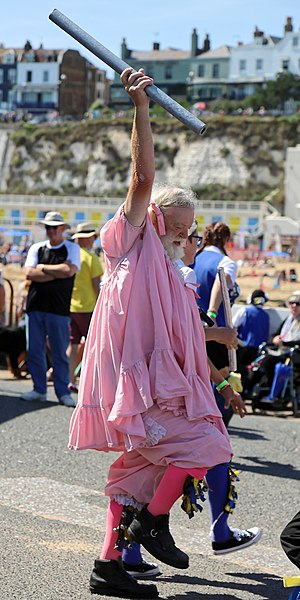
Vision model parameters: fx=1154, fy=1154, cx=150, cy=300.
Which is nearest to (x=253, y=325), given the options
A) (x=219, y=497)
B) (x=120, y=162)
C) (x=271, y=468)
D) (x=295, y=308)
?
(x=295, y=308)

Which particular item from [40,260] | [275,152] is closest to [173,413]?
[40,260]

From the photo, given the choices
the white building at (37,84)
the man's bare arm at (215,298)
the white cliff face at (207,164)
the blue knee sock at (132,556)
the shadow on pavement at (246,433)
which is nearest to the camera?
the blue knee sock at (132,556)

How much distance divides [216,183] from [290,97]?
79.9ft

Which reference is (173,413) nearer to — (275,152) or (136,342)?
(136,342)

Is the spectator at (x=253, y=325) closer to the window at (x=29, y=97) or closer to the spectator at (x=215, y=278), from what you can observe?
the spectator at (x=215, y=278)

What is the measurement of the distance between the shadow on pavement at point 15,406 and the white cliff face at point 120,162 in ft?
296

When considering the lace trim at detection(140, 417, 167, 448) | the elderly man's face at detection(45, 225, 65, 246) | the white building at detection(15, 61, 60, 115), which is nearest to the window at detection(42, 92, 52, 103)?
the white building at detection(15, 61, 60, 115)

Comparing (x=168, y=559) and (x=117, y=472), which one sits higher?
(x=117, y=472)

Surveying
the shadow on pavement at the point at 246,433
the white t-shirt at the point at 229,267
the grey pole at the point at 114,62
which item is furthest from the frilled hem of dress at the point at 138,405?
the shadow on pavement at the point at 246,433

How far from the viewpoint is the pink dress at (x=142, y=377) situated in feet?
14.9

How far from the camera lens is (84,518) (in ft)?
19.8

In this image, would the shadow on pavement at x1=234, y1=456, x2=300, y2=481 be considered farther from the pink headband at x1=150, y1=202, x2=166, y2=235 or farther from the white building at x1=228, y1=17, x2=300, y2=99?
the white building at x1=228, y1=17, x2=300, y2=99

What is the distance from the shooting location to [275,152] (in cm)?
10256

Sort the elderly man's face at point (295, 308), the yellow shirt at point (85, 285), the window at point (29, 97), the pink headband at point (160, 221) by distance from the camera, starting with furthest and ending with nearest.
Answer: the window at point (29, 97)
the elderly man's face at point (295, 308)
the yellow shirt at point (85, 285)
the pink headband at point (160, 221)
